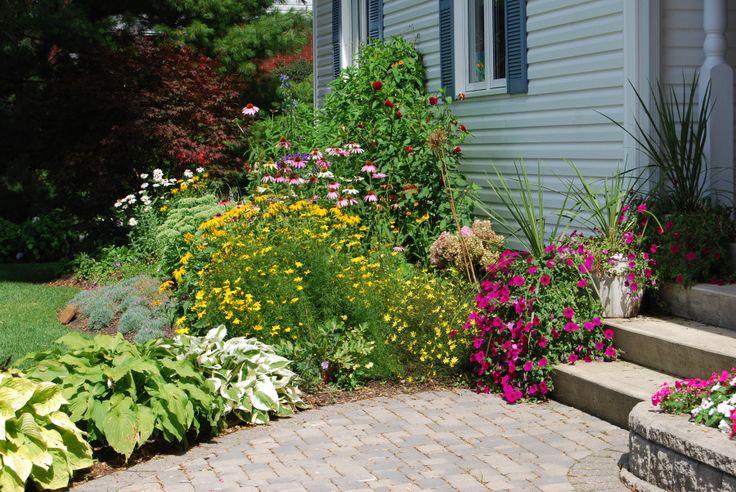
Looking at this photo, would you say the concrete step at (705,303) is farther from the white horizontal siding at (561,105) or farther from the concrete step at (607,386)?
the white horizontal siding at (561,105)

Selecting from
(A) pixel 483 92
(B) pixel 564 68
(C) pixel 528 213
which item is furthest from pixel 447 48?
(C) pixel 528 213

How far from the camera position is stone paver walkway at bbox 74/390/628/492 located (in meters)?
4.67

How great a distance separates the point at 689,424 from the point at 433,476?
122cm

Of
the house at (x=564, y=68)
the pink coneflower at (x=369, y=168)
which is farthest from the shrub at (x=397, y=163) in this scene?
the house at (x=564, y=68)

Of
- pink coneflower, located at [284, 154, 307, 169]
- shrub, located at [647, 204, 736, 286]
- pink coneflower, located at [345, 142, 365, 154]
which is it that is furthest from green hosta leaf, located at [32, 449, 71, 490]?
pink coneflower, located at [345, 142, 365, 154]

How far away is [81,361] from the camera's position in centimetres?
546

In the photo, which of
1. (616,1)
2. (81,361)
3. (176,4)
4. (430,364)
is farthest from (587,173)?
(176,4)

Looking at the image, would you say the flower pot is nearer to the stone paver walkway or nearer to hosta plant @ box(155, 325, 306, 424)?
the stone paver walkway

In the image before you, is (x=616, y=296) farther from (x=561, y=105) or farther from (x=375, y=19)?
(x=375, y=19)

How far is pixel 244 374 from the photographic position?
581 cm

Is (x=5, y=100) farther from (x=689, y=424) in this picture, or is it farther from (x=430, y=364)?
(x=689, y=424)

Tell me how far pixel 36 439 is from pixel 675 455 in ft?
9.64

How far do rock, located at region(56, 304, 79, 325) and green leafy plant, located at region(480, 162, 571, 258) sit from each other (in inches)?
167

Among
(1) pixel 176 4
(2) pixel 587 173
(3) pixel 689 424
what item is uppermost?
(1) pixel 176 4
